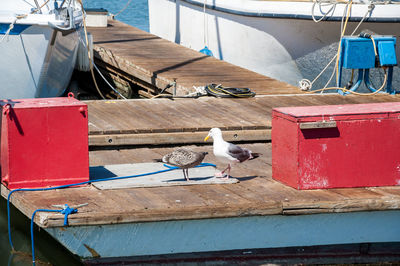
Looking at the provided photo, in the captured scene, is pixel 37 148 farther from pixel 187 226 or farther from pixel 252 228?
pixel 252 228

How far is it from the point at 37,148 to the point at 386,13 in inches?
281

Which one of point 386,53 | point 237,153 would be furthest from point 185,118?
point 386,53

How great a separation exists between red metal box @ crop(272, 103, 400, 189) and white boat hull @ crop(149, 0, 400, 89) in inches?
222

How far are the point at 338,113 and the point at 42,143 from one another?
2.46m

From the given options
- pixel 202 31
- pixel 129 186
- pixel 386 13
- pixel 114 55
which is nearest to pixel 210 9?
pixel 202 31

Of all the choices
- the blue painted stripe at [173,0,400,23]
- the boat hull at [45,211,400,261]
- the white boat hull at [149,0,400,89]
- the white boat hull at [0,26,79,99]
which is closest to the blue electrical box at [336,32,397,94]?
the blue painted stripe at [173,0,400,23]

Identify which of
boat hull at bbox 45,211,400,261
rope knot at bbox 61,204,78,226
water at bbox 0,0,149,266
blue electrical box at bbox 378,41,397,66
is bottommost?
water at bbox 0,0,149,266

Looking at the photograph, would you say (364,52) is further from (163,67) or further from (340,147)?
(340,147)

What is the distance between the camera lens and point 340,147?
5.74m

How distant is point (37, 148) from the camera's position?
5660 millimetres

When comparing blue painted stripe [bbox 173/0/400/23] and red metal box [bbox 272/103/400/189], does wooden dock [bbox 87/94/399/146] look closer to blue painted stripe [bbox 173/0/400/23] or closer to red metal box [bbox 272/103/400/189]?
blue painted stripe [bbox 173/0/400/23]

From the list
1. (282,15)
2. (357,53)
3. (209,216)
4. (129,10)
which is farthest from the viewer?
(129,10)

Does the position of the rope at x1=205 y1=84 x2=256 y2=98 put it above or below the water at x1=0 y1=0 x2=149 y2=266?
above

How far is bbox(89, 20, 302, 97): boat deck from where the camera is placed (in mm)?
10633
